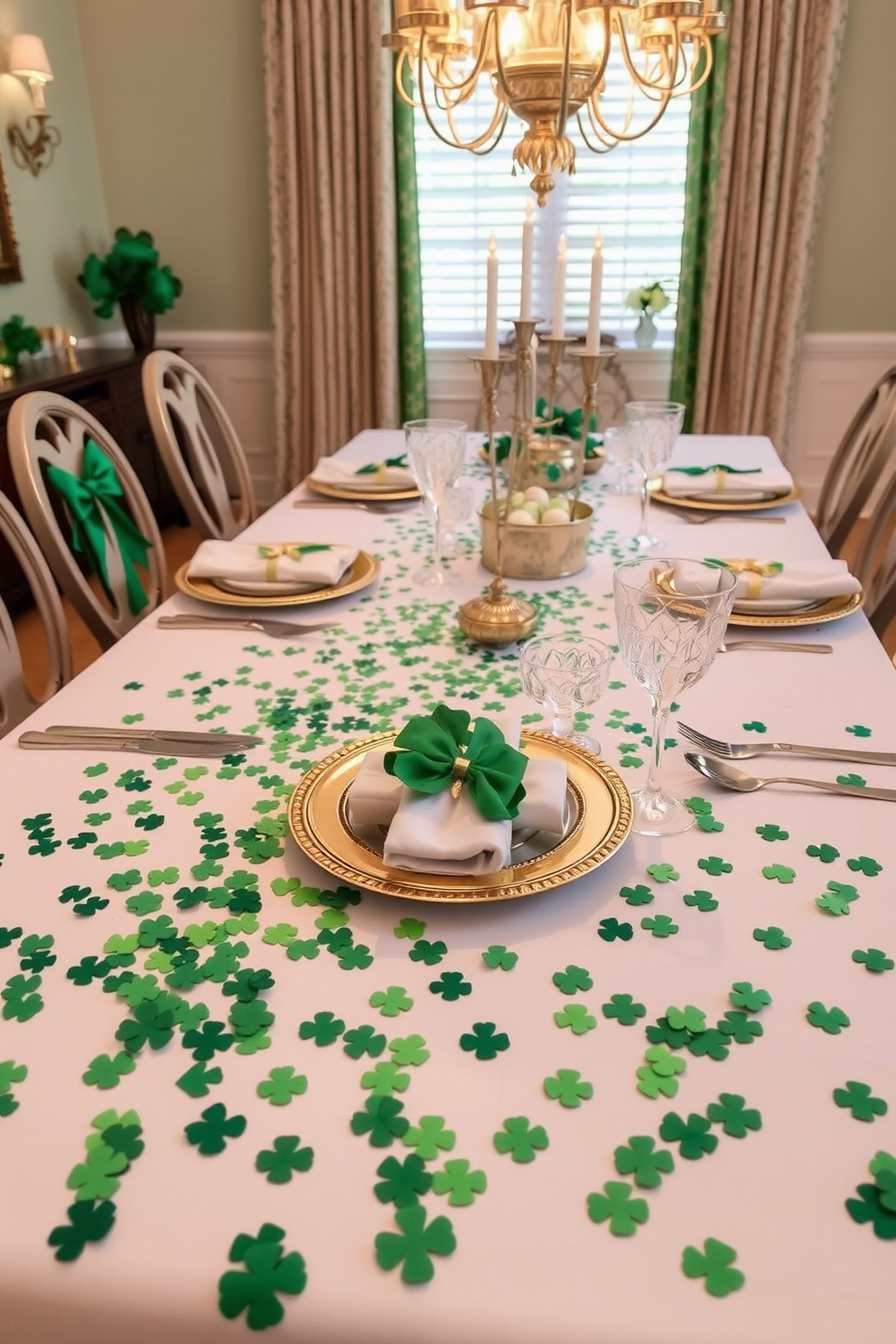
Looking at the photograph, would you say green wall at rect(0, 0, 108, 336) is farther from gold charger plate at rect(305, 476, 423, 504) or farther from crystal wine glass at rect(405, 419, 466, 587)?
crystal wine glass at rect(405, 419, 466, 587)

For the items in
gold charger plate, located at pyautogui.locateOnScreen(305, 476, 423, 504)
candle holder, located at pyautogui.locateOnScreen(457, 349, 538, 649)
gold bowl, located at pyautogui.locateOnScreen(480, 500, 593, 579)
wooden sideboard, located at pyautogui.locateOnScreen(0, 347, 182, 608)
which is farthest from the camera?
wooden sideboard, located at pyautogui.locateOnScreen(0, 347, 182, 608)

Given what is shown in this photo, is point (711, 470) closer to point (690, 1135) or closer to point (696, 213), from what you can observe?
point (690, 1135)

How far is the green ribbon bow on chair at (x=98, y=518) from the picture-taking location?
1.53m

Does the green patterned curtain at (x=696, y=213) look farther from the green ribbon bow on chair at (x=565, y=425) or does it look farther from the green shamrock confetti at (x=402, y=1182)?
the green shamrock confetti at (x=402, y=1182)

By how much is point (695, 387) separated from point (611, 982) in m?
3.70

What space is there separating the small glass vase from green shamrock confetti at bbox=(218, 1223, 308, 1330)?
13.0ft

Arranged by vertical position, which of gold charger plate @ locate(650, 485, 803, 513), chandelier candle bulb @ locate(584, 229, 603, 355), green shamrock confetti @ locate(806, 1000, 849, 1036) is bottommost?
green shamrock confetti @ locate(806, 1000, 849, 1036)

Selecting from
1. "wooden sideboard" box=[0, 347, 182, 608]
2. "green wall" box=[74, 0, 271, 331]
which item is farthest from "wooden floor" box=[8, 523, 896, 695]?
"green wall" box=[74, 0, 271, 331]

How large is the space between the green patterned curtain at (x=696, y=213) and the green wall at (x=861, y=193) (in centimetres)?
46

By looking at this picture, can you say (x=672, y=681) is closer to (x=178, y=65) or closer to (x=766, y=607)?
(x=766, y=607)

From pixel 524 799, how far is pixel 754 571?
26.6 inches

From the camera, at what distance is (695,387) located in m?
3.99

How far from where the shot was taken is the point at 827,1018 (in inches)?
25.9

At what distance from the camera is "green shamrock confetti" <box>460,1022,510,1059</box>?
2.10ft
